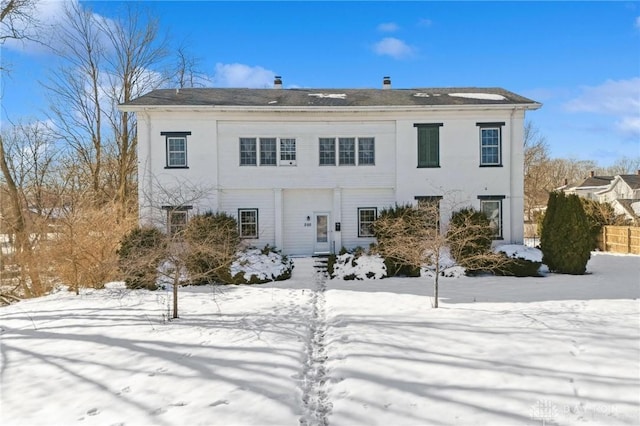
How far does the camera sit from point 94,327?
757cm

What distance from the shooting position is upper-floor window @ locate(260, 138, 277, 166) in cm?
1543

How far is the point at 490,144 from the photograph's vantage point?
15.4 m

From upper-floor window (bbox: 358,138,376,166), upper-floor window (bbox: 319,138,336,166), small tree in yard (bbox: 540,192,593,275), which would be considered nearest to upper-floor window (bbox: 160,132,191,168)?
upper-floor window (bbox: 319,138,336,166)

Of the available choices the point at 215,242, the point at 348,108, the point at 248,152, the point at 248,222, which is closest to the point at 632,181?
the point at 348,108

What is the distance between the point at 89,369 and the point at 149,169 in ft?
35.5

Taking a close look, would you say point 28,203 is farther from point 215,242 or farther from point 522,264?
point 522,264

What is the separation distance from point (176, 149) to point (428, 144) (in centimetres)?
1039

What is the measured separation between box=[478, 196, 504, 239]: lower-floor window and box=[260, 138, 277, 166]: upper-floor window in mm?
8804

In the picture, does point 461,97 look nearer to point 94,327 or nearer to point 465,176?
point 465,176

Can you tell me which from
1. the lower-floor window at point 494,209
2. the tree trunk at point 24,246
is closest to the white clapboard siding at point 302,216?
the lower-floor window at point 494,209

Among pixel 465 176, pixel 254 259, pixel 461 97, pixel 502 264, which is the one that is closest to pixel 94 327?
pixel 254 259

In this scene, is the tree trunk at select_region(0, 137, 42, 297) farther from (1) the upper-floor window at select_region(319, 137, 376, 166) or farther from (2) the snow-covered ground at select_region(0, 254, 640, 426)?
(1) the upper-floor window at select_region(319, 137, 376, 166)

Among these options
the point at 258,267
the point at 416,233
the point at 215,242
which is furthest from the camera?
the point at 258,267

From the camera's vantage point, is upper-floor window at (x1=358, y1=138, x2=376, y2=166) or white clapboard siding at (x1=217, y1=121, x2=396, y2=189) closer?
white clapboard siding at (x1=217, y1=121, x2=396, y2=189)
